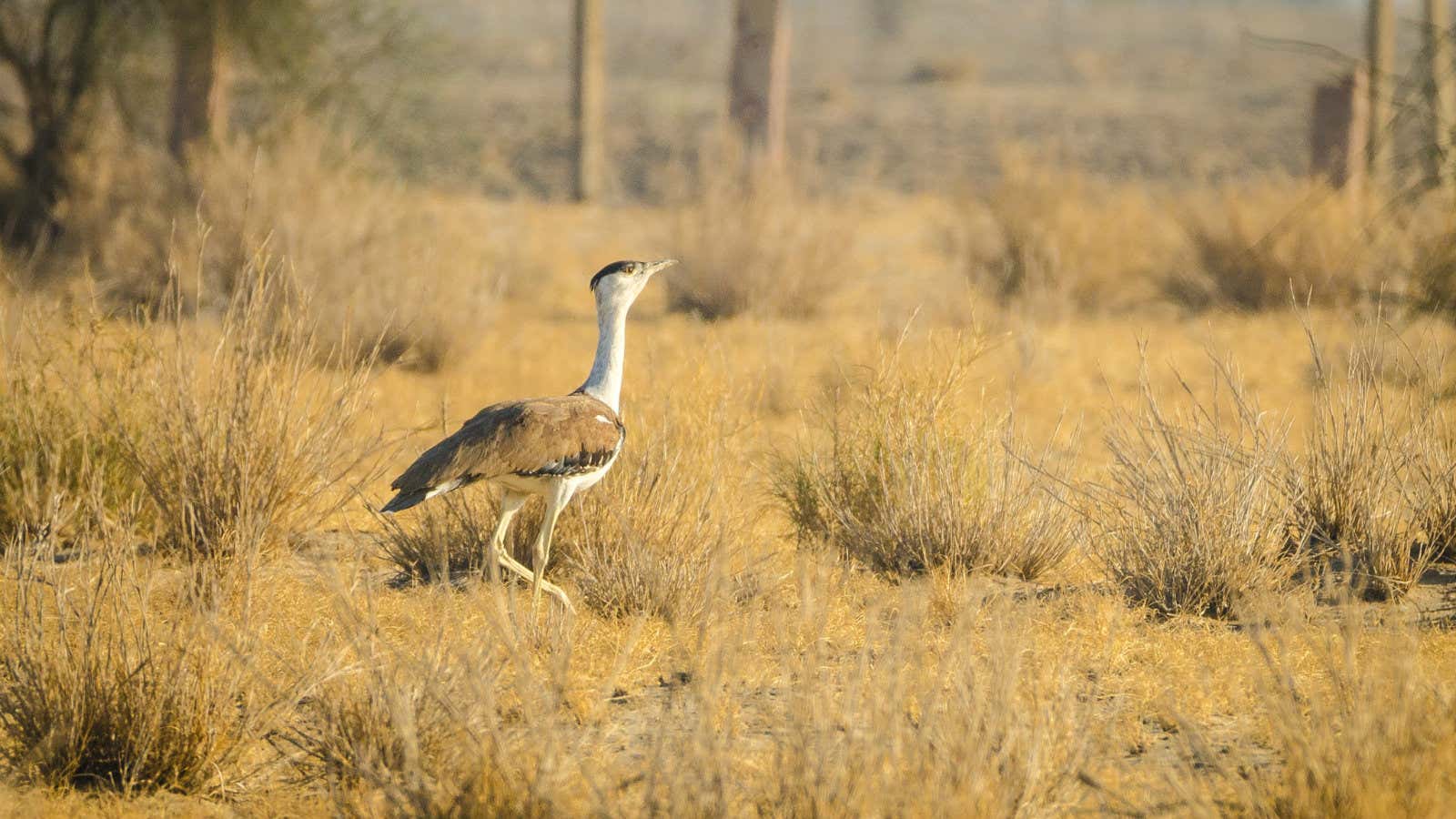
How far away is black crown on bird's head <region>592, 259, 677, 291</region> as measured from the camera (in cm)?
597

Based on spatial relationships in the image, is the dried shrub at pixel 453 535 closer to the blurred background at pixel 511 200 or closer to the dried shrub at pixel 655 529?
the dried shrub at pixel 655 529

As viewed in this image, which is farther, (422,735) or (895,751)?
(422,735)

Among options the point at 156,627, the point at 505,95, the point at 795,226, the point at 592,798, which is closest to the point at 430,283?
the point at 795,226

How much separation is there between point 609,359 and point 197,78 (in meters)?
8.94

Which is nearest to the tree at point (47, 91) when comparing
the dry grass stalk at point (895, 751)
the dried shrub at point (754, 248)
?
the dried shrub at point (754, 248)

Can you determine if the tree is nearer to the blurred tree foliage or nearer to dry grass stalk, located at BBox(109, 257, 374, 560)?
the blurred tree foliage

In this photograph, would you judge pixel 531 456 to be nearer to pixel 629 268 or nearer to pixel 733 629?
pixel 733 629

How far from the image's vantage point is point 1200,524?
5594 mm

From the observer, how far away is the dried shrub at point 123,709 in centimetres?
407

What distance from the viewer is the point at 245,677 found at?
4.27 meters

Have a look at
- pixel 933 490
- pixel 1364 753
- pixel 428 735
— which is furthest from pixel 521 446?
pixel 1364 753

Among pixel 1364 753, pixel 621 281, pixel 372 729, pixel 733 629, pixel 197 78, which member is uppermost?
pixel 197 78

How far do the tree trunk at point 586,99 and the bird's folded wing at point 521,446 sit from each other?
50.3ft

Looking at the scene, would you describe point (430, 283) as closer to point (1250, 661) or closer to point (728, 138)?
point (728, 138)
